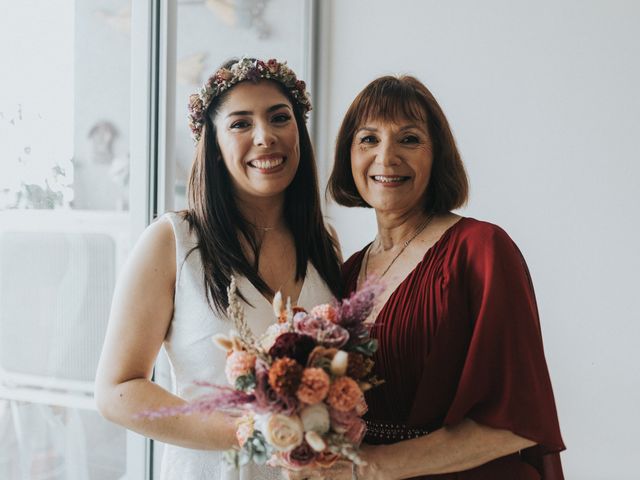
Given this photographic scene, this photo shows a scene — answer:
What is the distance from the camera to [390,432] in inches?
60.7

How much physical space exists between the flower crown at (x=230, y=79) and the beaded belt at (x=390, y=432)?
95 cm

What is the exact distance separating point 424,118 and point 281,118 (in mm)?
408

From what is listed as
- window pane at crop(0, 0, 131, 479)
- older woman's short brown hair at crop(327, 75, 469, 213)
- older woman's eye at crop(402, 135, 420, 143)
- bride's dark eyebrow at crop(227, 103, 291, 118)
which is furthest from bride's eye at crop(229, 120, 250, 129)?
window pane at crop(0, 0, 131, 479)

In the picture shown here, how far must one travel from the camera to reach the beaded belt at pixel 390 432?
4.97 feet

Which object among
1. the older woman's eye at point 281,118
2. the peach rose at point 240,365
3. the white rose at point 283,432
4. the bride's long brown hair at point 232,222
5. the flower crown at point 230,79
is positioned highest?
the flower crown at point 230,79

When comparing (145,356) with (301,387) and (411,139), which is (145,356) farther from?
(411,139)

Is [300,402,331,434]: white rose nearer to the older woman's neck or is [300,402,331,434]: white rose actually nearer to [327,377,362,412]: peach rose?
[327,377,362,412]: peach rose

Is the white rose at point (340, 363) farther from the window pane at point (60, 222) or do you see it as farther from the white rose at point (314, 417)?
the window pane at point (60, 222)

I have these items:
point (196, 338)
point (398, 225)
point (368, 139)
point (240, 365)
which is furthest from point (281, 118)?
point (240, 365)

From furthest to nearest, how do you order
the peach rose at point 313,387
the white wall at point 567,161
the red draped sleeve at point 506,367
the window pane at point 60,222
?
1. the white wall at point 567,161
2. the window pane at point 60,222
3. the red draped sleeve at point 506,367
4. the peach rose at point 313,387

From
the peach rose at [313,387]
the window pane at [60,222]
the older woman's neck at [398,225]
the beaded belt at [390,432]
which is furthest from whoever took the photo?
the older woman's neck at [398,225]

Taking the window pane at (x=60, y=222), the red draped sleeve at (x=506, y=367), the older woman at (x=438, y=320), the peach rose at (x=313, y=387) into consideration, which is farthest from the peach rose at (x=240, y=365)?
the window pane at (x=60, y=222)

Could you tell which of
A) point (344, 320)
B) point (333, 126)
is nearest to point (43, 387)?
point (344, 320)

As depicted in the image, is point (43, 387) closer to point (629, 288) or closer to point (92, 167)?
point (92, 167)
